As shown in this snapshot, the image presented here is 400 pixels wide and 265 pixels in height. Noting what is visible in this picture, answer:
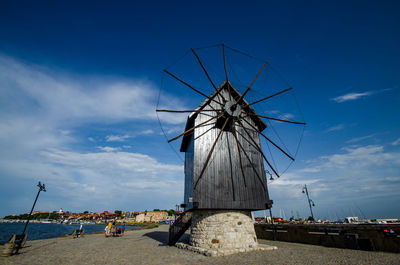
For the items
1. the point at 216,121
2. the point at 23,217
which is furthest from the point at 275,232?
the point at 23,217

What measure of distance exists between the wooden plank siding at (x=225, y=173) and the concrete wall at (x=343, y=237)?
4405mm

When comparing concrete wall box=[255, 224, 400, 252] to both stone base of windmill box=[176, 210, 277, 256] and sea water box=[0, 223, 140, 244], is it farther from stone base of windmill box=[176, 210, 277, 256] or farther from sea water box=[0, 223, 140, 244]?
sea water box=[0, 223, 140, 244]

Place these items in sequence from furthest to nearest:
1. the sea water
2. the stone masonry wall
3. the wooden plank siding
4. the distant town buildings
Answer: the distant town buildings < the sea water < the wooden plank siding < the stone masonry wall

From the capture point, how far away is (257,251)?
10.8 meters

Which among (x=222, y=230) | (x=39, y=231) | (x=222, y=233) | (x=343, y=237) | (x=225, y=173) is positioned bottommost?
(x=39, y=231)

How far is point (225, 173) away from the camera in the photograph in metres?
12.7

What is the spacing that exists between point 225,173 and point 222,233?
12.6ft

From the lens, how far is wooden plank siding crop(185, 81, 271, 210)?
1193cm

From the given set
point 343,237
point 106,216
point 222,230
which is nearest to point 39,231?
point 222,230

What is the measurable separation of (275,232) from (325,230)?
4.91m

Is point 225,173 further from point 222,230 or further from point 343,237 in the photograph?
point 343,237

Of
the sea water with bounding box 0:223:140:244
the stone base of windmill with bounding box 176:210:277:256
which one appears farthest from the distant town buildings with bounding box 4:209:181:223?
the stone base of windmill with bounding box 176:210:277:256

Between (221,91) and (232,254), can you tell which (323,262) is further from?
(221,91)

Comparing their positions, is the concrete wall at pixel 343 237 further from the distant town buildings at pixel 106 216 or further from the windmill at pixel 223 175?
the distant town buildings at pixel 106 216
